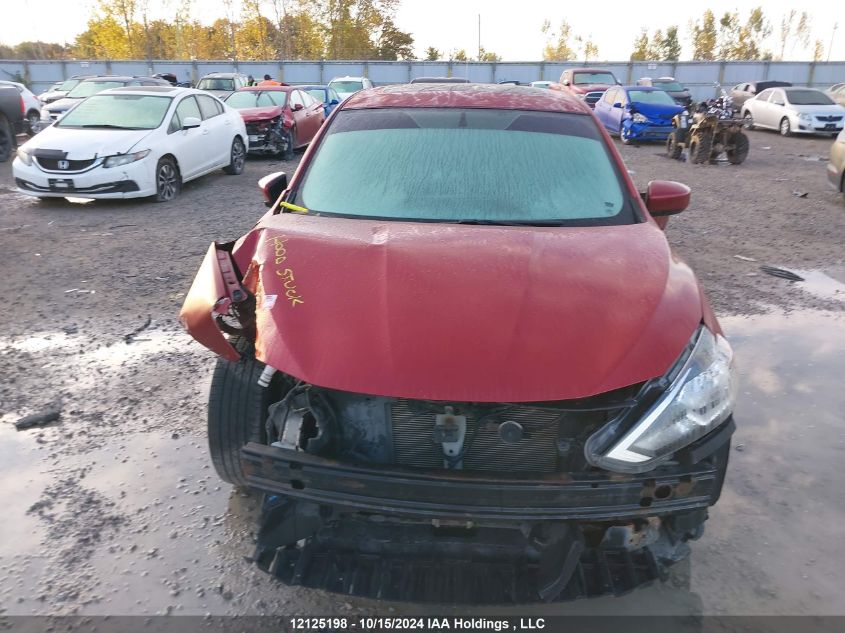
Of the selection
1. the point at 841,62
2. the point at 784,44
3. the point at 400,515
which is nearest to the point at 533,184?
the point at 400,515

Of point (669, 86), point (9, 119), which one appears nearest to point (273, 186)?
point (9, 119)

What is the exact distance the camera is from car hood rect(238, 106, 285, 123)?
13.6 metres

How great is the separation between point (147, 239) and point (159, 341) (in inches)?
127

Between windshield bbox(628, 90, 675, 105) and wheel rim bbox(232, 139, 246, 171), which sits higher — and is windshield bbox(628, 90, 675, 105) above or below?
above

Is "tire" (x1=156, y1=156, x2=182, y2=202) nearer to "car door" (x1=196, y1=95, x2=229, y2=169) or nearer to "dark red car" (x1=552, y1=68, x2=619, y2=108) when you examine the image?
"car door" (x1=196, y1=95, x2=229, y2=169)

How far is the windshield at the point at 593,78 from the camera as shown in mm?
23766

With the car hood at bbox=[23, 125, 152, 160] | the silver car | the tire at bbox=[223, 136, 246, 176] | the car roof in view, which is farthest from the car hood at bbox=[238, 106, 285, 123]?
the silver car

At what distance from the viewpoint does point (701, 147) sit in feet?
45.4

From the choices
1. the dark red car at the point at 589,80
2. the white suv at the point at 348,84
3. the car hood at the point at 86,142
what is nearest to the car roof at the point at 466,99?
the car hood at the point at 86,142

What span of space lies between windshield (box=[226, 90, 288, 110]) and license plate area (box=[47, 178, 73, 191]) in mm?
6195

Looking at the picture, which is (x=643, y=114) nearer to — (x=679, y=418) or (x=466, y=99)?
(x=466, y=99)

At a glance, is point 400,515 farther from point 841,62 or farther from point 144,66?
Answer: point 841,62

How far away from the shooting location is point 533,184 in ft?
10.4

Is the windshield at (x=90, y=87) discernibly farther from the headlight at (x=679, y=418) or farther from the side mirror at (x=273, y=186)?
the headlight at (x=679, y=418)
